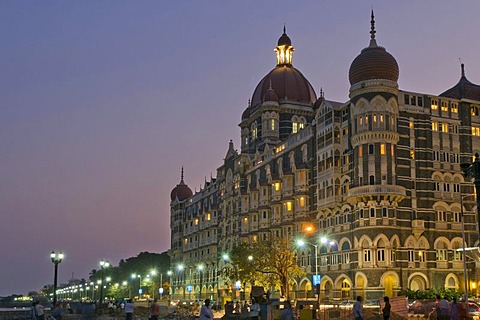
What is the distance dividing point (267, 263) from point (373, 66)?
24995mm

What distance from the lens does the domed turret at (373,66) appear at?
76.1 metres

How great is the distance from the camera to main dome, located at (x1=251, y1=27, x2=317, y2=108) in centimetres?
11400

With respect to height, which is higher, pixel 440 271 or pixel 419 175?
pixel 419 175

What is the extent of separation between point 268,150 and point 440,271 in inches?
1386

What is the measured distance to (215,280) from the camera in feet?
407

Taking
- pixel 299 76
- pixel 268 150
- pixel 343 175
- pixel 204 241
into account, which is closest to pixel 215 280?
pixel 204 241

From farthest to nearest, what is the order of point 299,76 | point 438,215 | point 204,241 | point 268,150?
point 204,241
point 299,76
point 268,150
point 438,215

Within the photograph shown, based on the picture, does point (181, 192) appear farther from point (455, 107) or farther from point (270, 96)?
point (455, 107)

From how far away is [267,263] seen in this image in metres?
77.5

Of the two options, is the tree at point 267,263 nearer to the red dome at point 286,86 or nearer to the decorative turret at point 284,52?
the red dome at point 286,86

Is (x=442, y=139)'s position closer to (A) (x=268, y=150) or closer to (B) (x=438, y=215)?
(B) (x=438, y=215)

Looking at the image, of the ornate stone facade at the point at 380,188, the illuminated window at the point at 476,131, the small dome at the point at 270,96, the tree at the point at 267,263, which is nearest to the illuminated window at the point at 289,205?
the ornate stone facade at the point at 380,188

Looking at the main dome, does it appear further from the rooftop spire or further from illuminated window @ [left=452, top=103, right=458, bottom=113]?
illuminated window @ [left=452, top=103, right=458, bottom=113]

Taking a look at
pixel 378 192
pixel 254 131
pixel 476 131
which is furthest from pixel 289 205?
pixel 476 131
